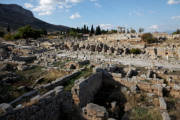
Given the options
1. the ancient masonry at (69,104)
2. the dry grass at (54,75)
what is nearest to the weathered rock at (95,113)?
the ancient masonry at (69,104)

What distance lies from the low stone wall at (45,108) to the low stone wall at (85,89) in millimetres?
416

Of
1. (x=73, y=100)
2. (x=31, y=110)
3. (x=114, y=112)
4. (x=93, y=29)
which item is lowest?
(x=114, y=112)

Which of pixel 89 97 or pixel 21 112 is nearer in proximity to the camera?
pixel 21 112

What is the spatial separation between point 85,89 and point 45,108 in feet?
9.55

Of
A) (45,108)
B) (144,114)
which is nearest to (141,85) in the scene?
(144,114)

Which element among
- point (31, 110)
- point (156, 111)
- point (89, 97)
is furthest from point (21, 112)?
point (156, 111)

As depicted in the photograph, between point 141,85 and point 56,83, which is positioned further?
point 141,85

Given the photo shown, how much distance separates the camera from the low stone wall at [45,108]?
458 centimetres

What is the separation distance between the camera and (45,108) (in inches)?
222

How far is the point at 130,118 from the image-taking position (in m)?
6.45

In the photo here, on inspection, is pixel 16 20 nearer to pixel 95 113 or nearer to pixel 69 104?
pixel 69 104

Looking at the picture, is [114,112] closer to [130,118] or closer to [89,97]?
[130,118]

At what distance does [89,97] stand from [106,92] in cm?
199

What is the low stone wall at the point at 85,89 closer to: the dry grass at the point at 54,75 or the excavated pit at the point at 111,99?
the excavated pit at the point at 111,99
